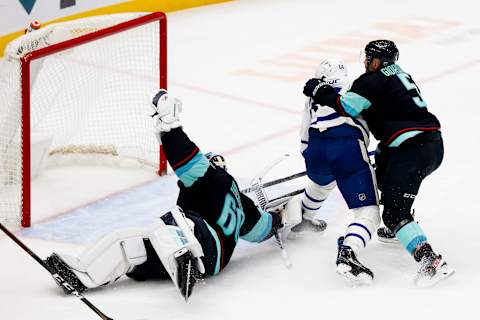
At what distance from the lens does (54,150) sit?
5.43 m

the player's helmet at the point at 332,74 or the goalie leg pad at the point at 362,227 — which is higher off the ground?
the player's helmet at the point at 332,74

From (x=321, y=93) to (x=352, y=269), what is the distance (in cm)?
66


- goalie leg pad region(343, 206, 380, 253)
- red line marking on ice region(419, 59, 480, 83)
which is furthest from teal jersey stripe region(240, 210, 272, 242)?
red line marking on ice region(419, 59, 480, 83)

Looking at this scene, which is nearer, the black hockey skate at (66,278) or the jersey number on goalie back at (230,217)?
the black hockey skate at (66,278)

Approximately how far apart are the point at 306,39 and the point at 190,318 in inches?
179

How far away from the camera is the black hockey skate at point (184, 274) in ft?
12.0

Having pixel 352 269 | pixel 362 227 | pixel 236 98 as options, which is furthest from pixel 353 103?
pixel 236 98

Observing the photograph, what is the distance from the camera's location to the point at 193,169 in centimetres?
389

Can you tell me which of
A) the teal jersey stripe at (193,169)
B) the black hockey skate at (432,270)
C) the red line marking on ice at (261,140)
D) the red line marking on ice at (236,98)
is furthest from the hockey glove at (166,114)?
the red line marking on ice at (236,98)

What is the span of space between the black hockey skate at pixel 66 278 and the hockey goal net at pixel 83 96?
0.83 metres

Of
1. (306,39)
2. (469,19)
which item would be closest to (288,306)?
(306,39)

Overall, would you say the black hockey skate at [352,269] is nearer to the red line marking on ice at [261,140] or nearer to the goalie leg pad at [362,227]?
the goalie leg pad at [362,227]

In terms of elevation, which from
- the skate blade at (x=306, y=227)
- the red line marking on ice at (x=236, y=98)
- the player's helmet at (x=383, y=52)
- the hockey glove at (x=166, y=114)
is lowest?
the red line marking on ice at (x=236, y=98)

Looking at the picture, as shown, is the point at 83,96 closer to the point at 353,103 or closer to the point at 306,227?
the point at 306,227
